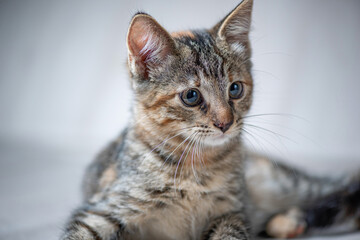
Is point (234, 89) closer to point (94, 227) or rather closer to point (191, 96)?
point (191, 96)

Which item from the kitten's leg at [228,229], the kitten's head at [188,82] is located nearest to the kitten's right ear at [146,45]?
the kitten's head at [188,82]

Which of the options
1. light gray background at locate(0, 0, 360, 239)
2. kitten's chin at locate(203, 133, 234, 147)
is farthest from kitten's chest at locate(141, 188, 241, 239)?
light gray background at locate(0, 0, 360, 239)

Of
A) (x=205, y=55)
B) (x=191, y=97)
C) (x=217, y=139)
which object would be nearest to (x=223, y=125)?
(x=217, y=139)

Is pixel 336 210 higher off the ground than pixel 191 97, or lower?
lower

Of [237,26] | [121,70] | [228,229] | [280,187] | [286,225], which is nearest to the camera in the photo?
[228,229]

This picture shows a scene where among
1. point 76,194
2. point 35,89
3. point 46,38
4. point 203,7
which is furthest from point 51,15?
point 76,194

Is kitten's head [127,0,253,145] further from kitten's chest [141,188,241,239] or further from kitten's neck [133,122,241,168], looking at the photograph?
kitten's chest [141,188,241,239]

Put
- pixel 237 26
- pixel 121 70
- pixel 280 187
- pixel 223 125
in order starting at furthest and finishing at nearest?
pixel 121 70 < pixel 280 187 < pixel 237 26 < pixel 223 125
